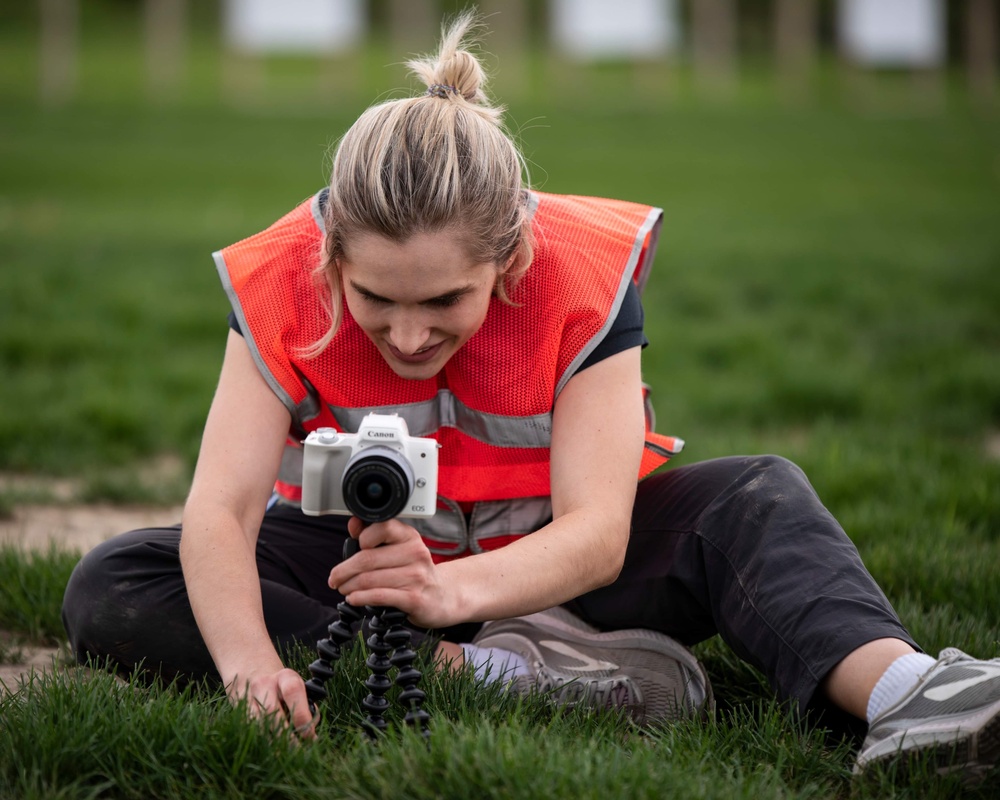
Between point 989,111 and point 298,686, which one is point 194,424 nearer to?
point 298,686

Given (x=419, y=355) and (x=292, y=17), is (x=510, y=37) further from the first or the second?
(x=419, y=355)

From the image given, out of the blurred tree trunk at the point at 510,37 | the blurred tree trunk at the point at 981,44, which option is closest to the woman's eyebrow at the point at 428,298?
the blurred tree trunk at the point at 510,37

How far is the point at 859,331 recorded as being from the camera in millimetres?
6953

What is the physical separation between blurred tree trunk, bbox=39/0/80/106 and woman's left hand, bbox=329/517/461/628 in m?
19.8

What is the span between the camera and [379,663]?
7.32 feet

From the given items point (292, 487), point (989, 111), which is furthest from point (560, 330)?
point (989, 111)

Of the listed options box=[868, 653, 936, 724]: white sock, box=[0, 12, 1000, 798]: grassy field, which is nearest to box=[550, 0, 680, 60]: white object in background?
box=[0, 12, 1000, 798]: grassy field

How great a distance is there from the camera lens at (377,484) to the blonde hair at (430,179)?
0.54 meters

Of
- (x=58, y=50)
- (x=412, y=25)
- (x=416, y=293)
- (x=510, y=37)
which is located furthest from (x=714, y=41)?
(x=416, y=293)

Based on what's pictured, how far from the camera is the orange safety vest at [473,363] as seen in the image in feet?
8.80

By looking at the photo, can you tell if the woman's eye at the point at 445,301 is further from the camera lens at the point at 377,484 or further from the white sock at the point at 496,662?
the white sock at the point at 496,662

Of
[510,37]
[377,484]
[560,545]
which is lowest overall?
[560,545]

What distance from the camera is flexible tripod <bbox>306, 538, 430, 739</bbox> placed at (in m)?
2.19

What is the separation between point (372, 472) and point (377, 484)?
0.02 metres
